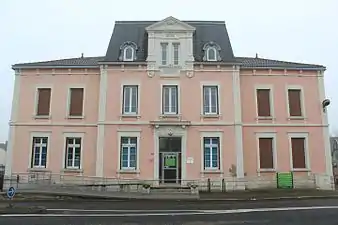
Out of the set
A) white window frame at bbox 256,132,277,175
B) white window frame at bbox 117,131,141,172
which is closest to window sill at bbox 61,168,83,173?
white window frame at bbox 117,131,141,172

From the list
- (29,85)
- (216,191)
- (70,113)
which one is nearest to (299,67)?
(216,191)

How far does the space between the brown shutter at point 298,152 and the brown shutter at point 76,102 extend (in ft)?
49.5

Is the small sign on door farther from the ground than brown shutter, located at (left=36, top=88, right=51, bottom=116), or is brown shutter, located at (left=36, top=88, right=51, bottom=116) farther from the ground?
brown shutter, located at (left=36, top=88, right=51, bottom=116)

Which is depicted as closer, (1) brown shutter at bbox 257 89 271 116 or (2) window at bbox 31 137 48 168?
(2) window at bbox 31 137 48 168

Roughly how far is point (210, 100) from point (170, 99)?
2.79 meters

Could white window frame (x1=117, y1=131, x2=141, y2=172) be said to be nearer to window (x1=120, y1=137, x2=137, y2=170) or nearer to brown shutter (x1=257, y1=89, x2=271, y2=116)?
window (x1=120, y1=137, x2=137, y2=170)

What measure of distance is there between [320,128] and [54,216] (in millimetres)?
19740

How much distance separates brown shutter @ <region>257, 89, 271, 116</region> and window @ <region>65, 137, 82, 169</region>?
42.3 ft

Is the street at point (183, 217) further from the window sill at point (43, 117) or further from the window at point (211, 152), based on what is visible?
the window sill at point (43, 117)

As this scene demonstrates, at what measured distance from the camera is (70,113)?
2562 centimetres

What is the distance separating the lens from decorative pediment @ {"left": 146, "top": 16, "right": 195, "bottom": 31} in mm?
25953

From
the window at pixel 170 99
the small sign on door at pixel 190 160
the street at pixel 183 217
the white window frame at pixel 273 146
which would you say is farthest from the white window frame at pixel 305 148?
the street at pixel 183 217

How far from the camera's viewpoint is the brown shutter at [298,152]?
2489 centimetres

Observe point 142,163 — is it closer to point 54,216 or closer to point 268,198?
point 268,198
